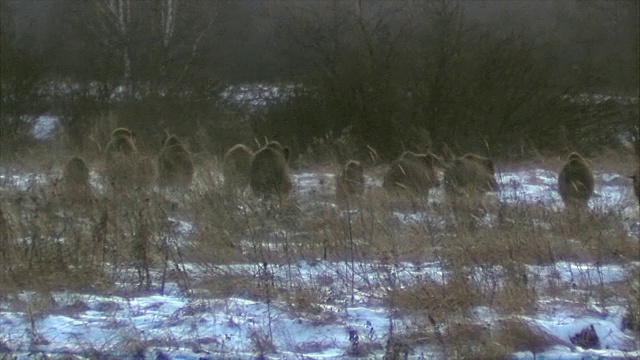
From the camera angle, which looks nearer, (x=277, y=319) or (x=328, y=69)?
(x=277, y=319)

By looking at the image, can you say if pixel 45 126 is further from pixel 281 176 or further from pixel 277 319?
pixel 277 319

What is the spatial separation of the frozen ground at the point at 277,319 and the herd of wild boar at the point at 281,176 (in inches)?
115

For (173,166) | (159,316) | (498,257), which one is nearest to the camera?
(159,316)

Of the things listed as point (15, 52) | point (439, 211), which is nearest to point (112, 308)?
point (439, 211)

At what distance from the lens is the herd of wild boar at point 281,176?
11.0 metres

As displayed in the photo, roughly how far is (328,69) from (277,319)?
16664 millimetres

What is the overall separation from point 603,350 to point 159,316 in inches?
107

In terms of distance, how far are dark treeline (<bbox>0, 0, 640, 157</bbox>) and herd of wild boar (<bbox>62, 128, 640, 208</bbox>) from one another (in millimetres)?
8250

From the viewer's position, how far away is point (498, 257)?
7.48 metres

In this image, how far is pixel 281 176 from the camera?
11828mm

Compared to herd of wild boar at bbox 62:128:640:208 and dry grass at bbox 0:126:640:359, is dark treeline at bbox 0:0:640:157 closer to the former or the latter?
herd of wild boar at bbox 62:128:640:208

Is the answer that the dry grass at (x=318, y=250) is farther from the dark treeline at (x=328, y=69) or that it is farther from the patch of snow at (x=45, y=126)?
the patch of snow at (x=45, y=126)

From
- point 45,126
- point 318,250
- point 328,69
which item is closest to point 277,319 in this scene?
point 318,250

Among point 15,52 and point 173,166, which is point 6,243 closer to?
point 173,166
